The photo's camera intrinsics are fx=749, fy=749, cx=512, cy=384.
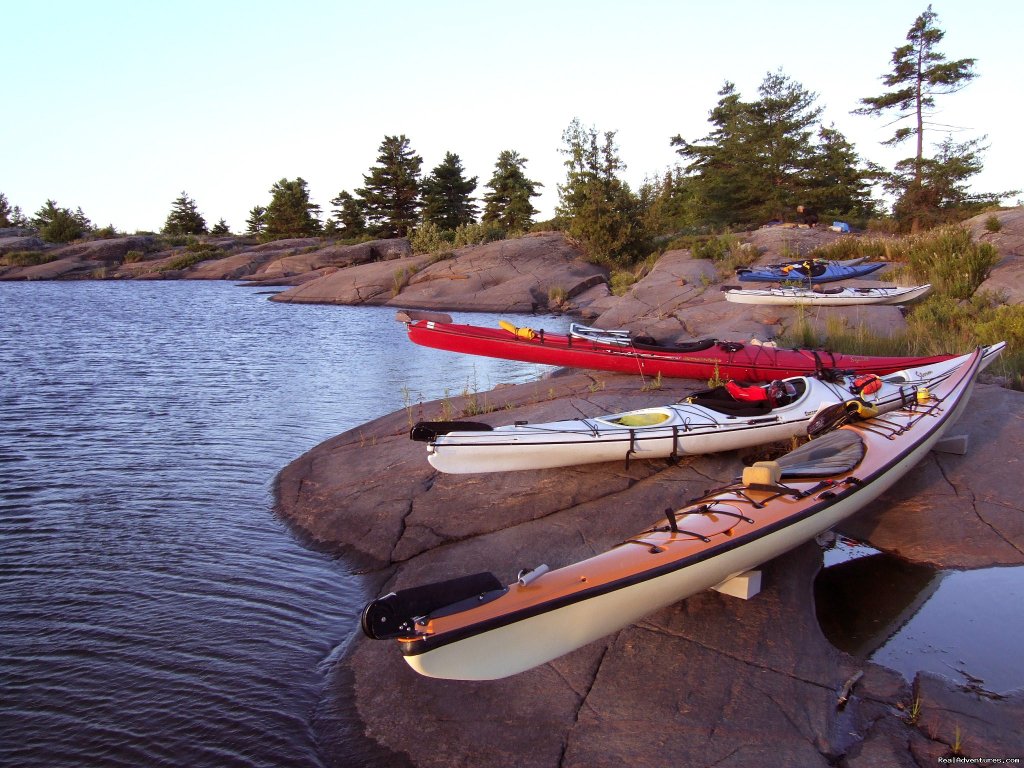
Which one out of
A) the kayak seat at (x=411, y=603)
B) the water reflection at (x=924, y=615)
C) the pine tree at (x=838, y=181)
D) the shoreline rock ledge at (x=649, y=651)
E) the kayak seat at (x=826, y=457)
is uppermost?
the pine tree at (x=838, y=181)

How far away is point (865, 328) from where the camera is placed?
11.1m

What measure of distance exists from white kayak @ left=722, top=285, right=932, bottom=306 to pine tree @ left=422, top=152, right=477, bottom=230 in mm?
32956

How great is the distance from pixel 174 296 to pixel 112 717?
27.0 meters

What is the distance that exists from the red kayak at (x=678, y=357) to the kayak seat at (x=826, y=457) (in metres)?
2.70

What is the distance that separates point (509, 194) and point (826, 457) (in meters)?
38.8

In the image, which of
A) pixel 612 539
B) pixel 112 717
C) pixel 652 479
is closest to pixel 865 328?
pixel 652 479

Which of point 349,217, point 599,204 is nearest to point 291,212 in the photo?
point 349,217

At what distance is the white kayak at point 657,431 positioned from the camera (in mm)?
5727

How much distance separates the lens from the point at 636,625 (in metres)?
4.20

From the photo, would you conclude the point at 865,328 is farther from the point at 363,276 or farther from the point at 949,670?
the point at 363,276

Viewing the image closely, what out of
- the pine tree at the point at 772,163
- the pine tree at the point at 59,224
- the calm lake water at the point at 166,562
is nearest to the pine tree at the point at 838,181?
the pine tree at the point at 772,163

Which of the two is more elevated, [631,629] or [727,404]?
[727,404]

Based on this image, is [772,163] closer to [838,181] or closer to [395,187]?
[838,181]

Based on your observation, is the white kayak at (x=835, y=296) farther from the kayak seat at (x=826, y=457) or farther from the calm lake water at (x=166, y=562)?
the kayak seat at (x=826, y=457)
